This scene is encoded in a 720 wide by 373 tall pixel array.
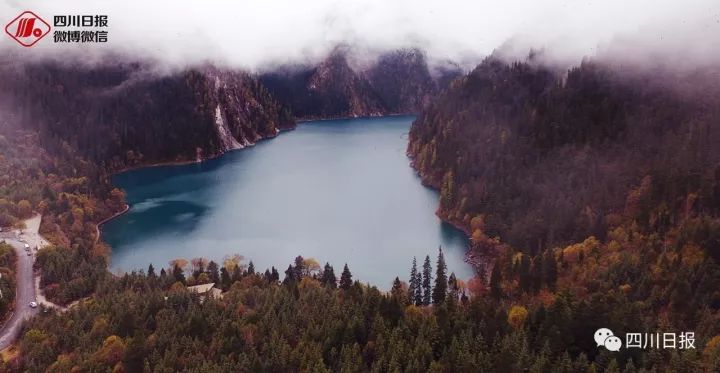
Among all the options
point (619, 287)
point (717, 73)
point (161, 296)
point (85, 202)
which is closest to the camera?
point (161, 296)

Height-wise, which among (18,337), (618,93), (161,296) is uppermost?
(618,93)

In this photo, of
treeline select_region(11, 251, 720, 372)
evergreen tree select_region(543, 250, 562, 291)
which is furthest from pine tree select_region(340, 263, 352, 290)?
evergreen tree select_region(543, 250, 562, 291)

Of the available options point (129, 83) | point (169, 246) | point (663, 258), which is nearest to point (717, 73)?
point (663, 258)

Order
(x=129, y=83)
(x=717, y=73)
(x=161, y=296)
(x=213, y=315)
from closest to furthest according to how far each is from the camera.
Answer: (x=213, y=315) < (x=161, y=296) < (x=717, y=73) < (x=129, y=83)

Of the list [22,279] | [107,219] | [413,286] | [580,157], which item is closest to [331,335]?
[413,286]

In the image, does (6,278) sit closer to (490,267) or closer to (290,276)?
(290,276)

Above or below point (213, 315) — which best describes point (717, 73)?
above

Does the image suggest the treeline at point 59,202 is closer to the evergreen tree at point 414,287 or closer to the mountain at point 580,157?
the evergreen tree at point 414,287

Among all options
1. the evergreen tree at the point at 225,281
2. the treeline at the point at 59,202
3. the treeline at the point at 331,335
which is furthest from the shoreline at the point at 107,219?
the treeline at the point at 331,335

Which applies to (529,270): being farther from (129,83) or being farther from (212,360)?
(129,83)
